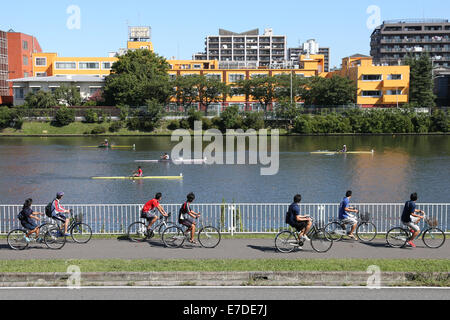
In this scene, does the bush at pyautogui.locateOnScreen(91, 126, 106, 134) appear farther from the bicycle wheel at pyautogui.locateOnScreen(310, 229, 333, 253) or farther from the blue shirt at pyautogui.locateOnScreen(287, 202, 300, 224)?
the bicycle wheel at pyautogui.locateOnScreen(310, 229, 333, 253)

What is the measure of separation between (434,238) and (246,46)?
18065 cm

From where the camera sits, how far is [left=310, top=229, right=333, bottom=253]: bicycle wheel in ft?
55.9

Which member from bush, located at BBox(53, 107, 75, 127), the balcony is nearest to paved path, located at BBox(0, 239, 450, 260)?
bush, located at BBox(53, 107, 75, 127)

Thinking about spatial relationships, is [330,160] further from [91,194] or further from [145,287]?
[145,287]

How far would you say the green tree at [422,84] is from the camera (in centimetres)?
11125

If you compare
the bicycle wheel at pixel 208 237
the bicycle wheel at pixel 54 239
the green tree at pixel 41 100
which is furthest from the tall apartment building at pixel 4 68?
the bicycle wheel at pixel 208 237

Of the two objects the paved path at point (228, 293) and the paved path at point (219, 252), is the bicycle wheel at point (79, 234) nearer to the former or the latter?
the paved path at point (219, 252)

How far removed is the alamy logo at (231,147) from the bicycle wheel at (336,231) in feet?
108

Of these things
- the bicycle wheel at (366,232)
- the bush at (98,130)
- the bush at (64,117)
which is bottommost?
the bicycle wheel at (366,232)

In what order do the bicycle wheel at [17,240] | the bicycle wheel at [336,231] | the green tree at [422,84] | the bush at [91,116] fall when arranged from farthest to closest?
the green tree at [422,84]
the bush at [91,116]
the bicycle wheel at [336,231]
the bicycle wheel at [17,240]

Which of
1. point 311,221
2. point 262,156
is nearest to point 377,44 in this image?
point 262,156

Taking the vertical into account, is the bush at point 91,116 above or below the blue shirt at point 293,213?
above

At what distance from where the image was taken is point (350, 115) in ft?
340

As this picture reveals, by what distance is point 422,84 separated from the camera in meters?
113
